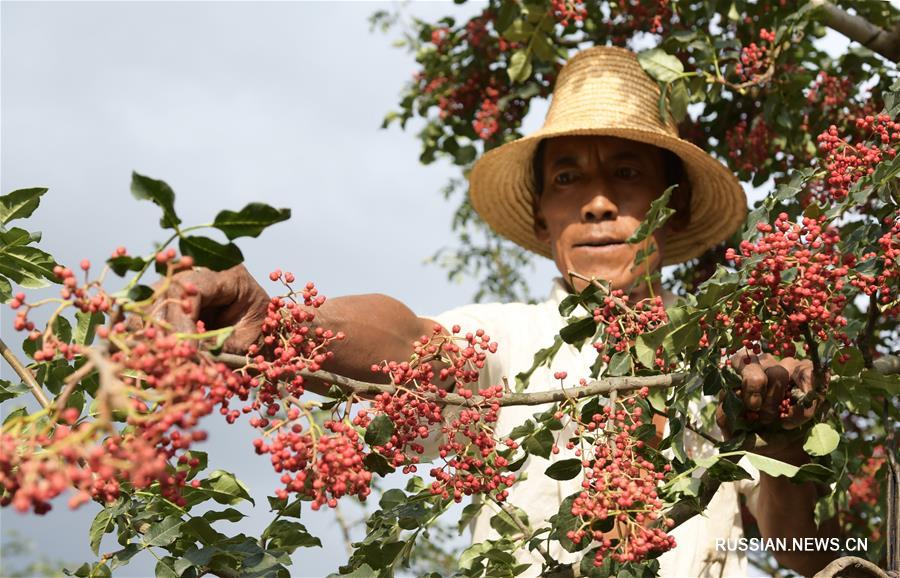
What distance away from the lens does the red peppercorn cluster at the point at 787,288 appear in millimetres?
Result: 1771

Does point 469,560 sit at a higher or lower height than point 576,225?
lower

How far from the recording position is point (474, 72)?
13.6 ft

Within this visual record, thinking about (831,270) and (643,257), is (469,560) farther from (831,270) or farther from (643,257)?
(831,270)

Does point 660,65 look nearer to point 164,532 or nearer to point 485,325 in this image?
point 485,325

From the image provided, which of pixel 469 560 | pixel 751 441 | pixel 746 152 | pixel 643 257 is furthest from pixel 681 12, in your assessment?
pixel 469 560

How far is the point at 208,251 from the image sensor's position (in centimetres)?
132

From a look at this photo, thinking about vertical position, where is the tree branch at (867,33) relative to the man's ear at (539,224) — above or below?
above

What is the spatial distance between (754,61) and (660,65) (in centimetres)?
32

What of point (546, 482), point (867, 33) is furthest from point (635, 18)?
point (546, 482)

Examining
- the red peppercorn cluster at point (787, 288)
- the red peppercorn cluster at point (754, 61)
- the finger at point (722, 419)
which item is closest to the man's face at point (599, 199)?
the red peppercorn cluster at point (754, 61)

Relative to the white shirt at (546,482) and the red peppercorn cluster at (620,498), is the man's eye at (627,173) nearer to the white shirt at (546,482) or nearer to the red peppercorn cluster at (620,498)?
the white shirt at (546,482)

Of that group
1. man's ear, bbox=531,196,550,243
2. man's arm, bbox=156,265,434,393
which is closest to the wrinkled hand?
man's arm, bbox=156,265,434,393

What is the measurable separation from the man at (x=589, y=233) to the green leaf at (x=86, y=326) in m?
0.64

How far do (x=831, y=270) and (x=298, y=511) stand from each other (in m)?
1.12
